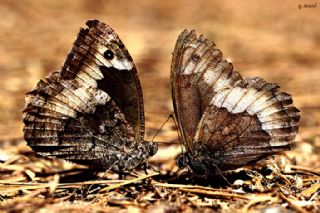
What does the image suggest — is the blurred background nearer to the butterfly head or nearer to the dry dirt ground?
the dry dirt ground

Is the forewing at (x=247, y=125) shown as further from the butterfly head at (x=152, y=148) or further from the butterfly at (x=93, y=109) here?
the butterfly at (x=93, y=109)

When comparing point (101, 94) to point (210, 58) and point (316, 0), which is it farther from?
point (316, 0)

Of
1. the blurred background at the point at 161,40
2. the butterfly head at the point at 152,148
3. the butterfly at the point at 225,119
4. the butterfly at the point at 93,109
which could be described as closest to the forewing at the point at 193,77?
the butterfly at the point at 225,119

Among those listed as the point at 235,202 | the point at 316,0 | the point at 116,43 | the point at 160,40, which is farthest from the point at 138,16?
the point at 235,202

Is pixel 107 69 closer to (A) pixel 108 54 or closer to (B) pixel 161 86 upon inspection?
(A) pixel 108 54

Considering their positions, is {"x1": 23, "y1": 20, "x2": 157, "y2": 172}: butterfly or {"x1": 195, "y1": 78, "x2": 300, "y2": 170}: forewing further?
{"x1": 23, "y1": 20, "x2": 157, "y2": 172}: butterfly

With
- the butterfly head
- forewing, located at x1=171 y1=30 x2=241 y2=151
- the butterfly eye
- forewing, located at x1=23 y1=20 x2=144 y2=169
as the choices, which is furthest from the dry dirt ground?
the butterfly eye

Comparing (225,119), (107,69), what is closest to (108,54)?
(107,69)
